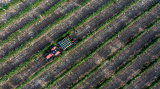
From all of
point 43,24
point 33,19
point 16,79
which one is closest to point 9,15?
point 33,19

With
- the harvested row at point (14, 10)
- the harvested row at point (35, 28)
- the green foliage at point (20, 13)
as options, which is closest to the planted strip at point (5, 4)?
the harvested row at point (14, 10)

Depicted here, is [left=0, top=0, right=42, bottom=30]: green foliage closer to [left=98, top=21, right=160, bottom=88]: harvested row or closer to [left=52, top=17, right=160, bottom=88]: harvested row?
[left=52, top=17, right=160, bottom=88]: harvested row

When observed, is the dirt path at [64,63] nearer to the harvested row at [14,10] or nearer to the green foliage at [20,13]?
the green foliage at [20,13]

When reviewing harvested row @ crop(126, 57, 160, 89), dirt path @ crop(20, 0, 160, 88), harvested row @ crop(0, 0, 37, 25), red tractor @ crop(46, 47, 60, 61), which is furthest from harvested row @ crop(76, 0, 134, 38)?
harvested row @ crop(126, 57, 160, 89)

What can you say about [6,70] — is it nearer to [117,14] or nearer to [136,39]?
[117,14]

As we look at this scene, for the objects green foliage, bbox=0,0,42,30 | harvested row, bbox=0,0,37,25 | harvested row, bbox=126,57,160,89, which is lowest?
harvested row, bbox=126,57,160,89

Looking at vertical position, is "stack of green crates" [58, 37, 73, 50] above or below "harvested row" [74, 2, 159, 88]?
above

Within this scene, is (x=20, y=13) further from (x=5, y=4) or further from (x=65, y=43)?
(x=65, y=43)
